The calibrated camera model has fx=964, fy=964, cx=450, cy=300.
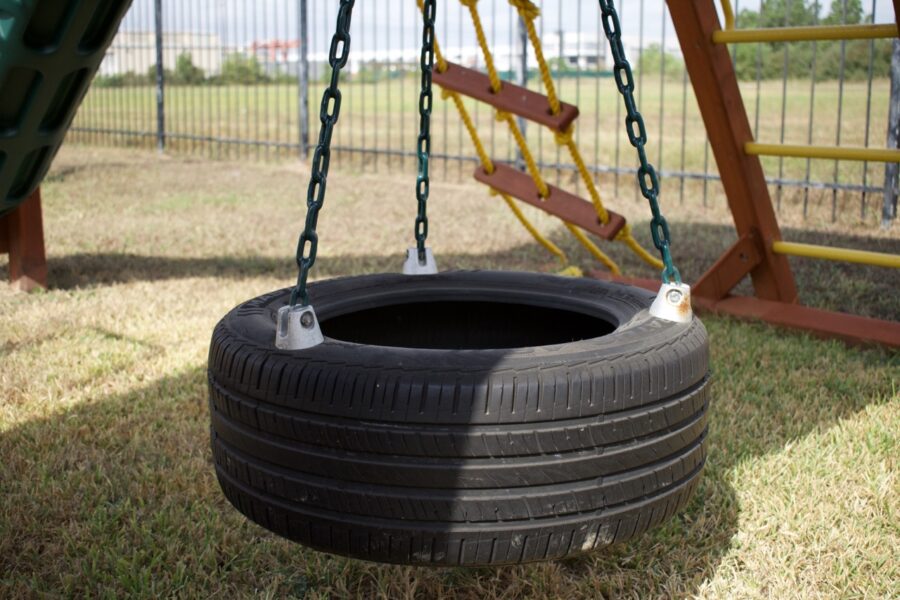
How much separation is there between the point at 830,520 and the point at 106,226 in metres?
5.62

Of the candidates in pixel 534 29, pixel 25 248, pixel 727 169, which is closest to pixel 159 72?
pixel 25 248

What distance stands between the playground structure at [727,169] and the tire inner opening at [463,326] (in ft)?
4.96

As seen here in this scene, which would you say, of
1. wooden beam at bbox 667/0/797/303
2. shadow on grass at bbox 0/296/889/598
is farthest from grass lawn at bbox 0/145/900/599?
wooden beam at bbox 667/0/797/303

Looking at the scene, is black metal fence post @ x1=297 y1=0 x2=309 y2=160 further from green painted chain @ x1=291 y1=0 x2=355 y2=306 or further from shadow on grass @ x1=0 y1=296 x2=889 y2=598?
green painted chain @ x1=291 y1=0 x2=355 y2=306

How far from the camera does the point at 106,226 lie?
6.76m

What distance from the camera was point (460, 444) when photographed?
1.52 m

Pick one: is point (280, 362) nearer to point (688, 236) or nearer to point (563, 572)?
point (563, 572)

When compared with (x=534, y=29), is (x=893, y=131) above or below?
below

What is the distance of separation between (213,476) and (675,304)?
1395 mm

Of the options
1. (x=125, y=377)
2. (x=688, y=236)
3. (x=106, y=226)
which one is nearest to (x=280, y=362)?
(x=125, y=377)

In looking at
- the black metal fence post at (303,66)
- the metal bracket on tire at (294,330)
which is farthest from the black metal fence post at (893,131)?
the black metal fence post at (303,66)

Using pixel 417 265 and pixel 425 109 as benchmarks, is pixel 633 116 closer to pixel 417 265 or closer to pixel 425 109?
pixel 425 109

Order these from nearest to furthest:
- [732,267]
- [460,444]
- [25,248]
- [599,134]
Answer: [460,444] < [732,267] < [25,248] < [599,134]

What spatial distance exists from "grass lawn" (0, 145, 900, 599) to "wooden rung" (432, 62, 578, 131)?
1.11 metres
